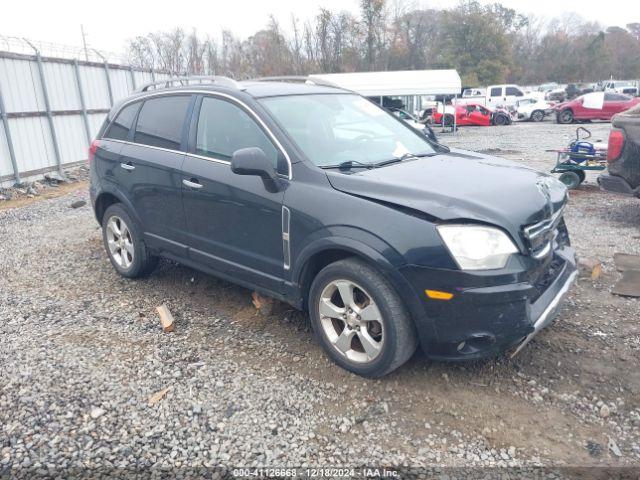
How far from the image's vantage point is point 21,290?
510cm

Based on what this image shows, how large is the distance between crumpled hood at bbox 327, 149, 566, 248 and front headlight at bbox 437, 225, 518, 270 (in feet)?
0.19

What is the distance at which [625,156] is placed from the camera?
19.3 feet

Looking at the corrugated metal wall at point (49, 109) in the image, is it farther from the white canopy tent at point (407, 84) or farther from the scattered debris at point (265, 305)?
the white canopy tent at point (407, 84)

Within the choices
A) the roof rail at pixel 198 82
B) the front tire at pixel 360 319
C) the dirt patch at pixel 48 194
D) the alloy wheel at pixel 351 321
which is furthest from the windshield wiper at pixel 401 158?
the dirt patch at pixel 48 194

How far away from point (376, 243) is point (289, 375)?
1.11m

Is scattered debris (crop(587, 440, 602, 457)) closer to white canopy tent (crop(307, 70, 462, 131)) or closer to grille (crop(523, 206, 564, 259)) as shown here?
grille (crop(523, 206, 564, 259))

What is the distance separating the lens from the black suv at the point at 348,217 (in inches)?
115

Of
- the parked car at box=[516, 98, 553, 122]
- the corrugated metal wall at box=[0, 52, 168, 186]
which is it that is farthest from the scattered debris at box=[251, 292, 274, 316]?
the parked car at box=[516, 98, 553, 122]

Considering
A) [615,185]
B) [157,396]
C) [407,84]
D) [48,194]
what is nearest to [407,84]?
[407,84]

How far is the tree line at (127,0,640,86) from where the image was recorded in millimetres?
39688

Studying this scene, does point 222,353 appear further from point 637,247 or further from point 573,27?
point 573,27

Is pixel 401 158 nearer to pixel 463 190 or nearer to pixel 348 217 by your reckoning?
pixel 463 190

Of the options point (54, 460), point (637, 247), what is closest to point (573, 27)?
point (637, 247)

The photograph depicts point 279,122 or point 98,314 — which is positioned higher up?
point 279,122
